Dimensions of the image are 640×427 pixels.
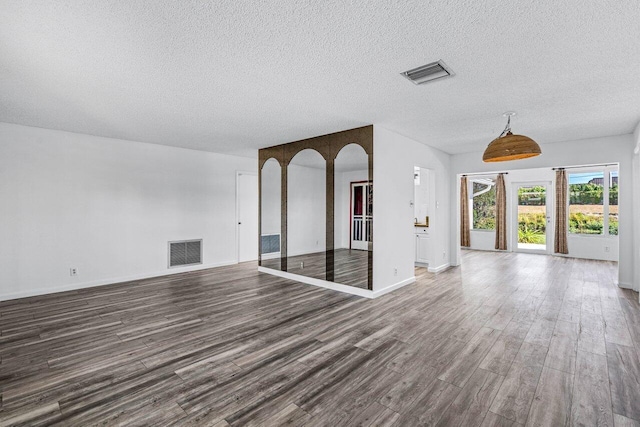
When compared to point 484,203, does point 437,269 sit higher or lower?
lower

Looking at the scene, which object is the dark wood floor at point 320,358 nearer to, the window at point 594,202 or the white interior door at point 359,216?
the window at point 594,202

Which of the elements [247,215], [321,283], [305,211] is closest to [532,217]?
[305,211]

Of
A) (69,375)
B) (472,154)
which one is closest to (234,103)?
(69,375)

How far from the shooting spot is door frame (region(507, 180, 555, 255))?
8422 millimetres

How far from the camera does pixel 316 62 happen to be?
2518 millimetres

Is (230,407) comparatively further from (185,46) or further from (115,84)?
(115,84)

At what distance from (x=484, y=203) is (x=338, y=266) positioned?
5.86 meters

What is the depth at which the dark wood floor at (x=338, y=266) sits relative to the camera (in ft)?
17.3

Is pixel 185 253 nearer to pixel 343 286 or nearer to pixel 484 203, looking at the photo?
pixel 343 286

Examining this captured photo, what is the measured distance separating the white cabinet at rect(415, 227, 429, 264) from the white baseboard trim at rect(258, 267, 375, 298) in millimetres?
2665

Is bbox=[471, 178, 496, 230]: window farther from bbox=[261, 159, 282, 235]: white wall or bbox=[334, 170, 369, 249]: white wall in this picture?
bbox=[261, 159, 282, 235]: white wall

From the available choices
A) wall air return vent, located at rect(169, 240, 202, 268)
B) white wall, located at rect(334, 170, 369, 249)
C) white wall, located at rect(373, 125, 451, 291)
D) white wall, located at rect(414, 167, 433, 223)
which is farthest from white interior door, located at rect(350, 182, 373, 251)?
wall air return vent, located at rect(169, 240, 202, 268)

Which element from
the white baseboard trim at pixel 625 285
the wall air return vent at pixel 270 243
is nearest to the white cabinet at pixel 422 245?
the white baseboard trim at pixel 625 285

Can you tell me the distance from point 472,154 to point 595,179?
13.0ft
